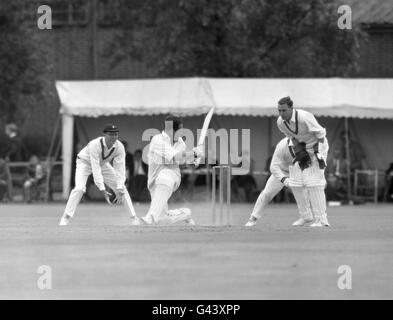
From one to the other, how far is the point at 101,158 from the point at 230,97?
1112cm

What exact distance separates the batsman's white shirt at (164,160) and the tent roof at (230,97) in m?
11.1

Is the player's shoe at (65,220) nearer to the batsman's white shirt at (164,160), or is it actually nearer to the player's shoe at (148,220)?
the player's shoe at (148,220)

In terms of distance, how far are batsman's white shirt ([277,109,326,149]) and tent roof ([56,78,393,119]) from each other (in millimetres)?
12002

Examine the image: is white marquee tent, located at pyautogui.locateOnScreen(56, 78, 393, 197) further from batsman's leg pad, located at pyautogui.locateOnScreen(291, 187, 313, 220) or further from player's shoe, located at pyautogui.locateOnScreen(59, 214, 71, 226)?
batsman's leg pad, located at pyautogui.locateOnScreen(291, 187, 313, 220)

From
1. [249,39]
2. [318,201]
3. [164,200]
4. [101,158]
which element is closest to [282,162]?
[318,201]

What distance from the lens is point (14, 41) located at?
37688 mm

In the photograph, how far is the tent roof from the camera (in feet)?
105

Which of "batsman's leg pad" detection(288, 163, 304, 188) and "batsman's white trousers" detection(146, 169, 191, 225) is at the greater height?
"batsman's leg pad" detection(288, 163, 304, 188)

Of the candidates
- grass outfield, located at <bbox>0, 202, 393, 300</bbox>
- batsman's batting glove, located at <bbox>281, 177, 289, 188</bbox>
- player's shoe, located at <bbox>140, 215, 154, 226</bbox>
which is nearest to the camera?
grass outfield, located at <bbox>0, 202, 393, 300</bbox>

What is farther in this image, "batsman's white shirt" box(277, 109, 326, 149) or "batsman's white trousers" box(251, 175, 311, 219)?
"batsman's white trousers" box(251, 175, 311, 219)

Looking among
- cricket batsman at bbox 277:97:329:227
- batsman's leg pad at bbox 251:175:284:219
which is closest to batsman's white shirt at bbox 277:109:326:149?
cricket batsman at bbox 277:97:329:227

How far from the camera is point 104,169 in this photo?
2177cm

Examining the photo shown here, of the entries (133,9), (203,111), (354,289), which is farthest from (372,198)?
(354,289)
